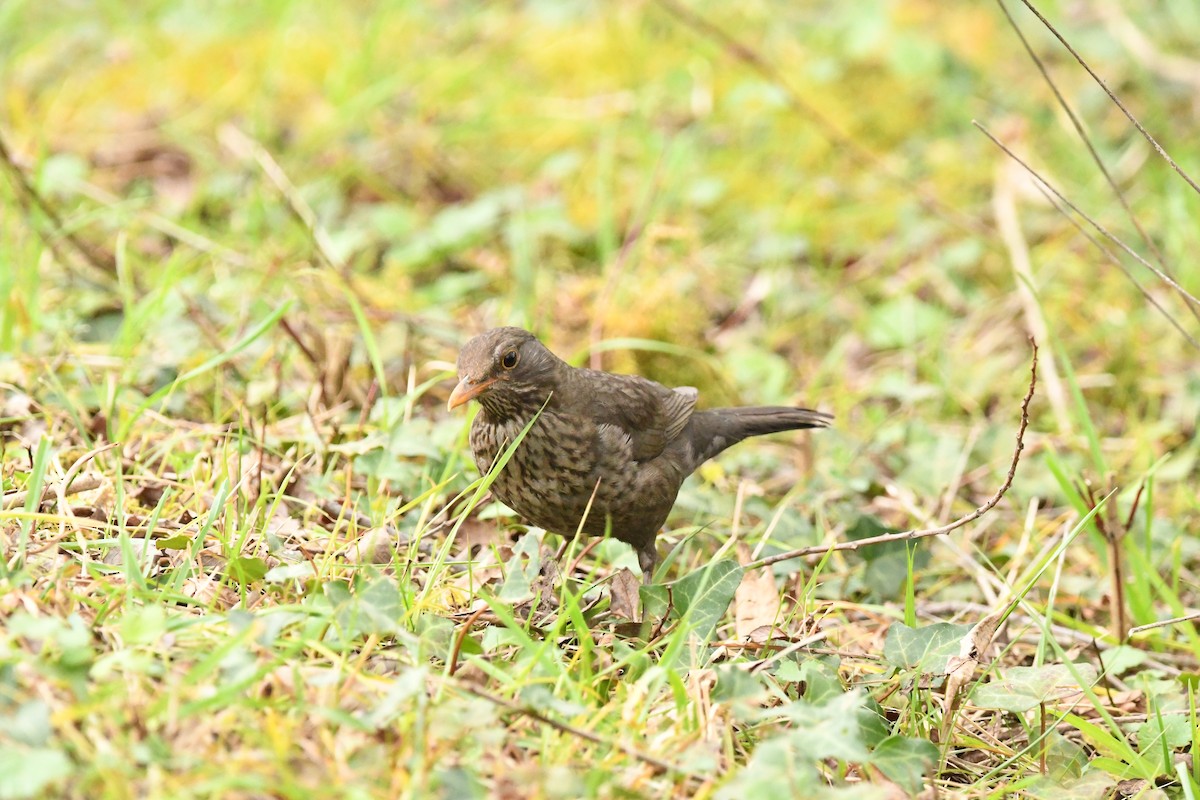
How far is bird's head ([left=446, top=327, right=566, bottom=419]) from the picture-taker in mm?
3686

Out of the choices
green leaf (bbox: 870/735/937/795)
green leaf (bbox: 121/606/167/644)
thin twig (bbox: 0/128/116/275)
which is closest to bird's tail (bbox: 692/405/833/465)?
green leaf (bbox: 870/735/937/795)

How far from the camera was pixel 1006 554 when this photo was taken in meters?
4.42

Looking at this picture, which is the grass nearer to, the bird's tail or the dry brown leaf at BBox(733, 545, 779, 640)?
the dry brown leaf at BBox(733, 545, 779, 640)

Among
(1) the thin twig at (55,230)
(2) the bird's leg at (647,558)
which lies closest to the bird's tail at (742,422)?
(2) the bird's leg at (647,558)

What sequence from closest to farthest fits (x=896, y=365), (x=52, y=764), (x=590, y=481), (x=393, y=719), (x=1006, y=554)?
(x=52, y=764), (x=393, y=719), (x=590, y=481), (x=1006, y=554), (x=896, y=365)

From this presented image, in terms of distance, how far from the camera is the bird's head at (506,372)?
3.69 meters

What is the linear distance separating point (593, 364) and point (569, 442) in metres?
1.51

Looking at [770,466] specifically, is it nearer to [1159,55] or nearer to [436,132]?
[436,132]

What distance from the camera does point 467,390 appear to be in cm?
364

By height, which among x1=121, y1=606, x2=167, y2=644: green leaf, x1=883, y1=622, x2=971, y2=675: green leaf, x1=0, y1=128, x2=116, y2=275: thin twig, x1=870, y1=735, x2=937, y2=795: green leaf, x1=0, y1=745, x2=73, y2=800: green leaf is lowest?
x1=870, y1=735, x2=937, y2=795: green leaf

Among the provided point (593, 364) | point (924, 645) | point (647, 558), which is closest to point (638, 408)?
point (647, 558)

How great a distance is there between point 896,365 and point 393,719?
3748mm

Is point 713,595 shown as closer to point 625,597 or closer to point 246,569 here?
point 625,597

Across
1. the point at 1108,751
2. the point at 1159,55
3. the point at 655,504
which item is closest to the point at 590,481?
the point at 655,504
